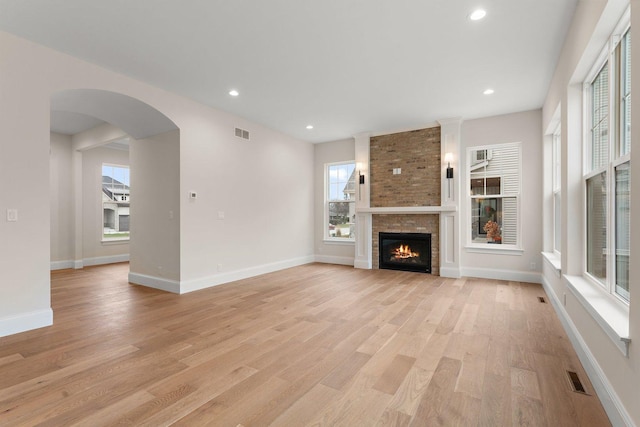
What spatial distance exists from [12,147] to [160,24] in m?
1.94

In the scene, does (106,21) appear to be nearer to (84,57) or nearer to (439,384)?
(84,57)

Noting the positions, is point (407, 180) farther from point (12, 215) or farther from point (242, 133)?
point (12, 215)

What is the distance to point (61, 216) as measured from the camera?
696 cm

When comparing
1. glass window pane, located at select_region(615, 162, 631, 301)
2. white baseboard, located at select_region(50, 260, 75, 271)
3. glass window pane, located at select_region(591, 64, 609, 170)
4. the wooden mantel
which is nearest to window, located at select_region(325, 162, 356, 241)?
the wooden mantel

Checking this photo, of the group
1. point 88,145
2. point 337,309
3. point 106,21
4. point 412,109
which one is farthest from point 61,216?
point 412,109

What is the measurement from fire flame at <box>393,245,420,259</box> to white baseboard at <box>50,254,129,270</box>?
6803 millimetres

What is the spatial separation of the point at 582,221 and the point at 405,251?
12.2ft

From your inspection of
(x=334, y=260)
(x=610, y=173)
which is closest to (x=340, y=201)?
(x=334, y=260)

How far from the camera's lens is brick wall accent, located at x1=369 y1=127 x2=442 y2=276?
612cm

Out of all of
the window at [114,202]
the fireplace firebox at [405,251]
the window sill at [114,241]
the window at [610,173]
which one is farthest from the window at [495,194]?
the window at [114,202]

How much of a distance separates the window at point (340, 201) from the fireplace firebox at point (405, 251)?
3.00ft

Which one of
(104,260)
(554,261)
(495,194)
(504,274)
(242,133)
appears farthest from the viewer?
(104,260)

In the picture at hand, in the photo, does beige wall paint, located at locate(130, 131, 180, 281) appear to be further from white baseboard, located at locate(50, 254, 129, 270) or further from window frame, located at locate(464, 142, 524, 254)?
window frame, located at locate(464, 142, 524, 254)

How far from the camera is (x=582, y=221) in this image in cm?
292
